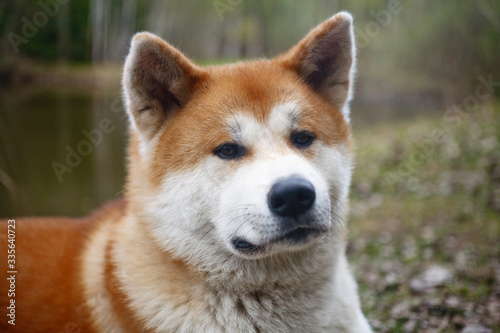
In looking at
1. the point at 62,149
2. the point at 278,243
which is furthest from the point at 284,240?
the point at 62,149

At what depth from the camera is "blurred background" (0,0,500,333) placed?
525 centimetres

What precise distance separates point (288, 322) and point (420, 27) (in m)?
13.7

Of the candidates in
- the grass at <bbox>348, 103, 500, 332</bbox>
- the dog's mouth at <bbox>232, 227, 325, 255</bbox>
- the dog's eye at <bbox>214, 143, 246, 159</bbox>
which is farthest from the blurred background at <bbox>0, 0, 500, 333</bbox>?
the dog's mouth at <bbox>232, 227, 325, 255</bbox>

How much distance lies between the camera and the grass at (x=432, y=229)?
4.43 meters

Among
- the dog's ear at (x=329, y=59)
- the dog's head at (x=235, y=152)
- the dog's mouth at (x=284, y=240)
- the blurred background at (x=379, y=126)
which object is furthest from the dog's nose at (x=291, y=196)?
the blurred background at (x=379, y=126)

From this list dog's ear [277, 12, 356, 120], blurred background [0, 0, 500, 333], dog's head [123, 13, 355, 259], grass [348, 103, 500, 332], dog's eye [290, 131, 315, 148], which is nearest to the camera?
dog's head [123, 13, 355, 259]

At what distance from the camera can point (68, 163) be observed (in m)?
11.1

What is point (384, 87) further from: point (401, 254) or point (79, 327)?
point (79, 327)

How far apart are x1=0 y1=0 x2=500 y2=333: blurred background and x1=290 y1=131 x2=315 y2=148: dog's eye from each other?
3.86ft

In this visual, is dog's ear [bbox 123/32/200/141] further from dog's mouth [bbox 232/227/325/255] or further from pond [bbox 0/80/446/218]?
pond [bbox 0/80/446/218]

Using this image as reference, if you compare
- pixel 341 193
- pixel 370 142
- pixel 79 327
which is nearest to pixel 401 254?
pixel 341 193

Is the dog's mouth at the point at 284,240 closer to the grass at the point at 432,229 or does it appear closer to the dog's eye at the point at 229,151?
the dog's eye at the point at 229,151

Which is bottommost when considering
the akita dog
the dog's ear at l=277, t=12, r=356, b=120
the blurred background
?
the blurred background

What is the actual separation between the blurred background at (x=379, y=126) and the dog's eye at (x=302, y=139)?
46.3 inches
